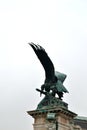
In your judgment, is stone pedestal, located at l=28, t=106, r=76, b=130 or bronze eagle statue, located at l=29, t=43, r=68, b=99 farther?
bronze eagle statue, located at l=29, t=43, r=68, b=99

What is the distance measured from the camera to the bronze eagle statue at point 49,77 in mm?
34250

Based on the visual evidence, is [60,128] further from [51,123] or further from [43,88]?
[43,88]

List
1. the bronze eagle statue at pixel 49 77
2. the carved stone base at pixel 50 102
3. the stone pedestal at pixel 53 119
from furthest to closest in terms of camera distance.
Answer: the bronze eagle statue at pixel 49 77, the carved stone base at pixel 50 102, the stone pedestal at pixel 53 119

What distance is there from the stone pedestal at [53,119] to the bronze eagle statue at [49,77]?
168cm

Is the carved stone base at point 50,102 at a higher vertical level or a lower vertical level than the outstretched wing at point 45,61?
lower

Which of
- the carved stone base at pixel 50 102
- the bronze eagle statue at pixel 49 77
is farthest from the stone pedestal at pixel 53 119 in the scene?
the bronze eagle statue at pixel 49 77

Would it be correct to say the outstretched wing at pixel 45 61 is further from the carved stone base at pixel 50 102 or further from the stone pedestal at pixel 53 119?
the stone pedestal at pixel 53 119

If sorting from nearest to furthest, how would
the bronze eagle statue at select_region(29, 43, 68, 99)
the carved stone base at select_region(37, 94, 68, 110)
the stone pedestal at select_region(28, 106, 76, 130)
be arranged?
the stone pedestal at select_region(28, 106, 76, 130) → the carved stone base at select_region(37, 94, 68, 110) → the bronze eagle statue at select_region(29, 43, 68, 99)

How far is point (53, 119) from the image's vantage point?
32375mm

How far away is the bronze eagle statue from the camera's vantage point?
34.2 metres

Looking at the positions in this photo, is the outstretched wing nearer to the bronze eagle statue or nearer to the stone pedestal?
the bronze eagle statue

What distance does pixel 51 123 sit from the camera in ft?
108

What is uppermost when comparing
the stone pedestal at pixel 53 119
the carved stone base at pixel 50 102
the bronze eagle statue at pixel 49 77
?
the bronze eagle statue at pixel 49 77

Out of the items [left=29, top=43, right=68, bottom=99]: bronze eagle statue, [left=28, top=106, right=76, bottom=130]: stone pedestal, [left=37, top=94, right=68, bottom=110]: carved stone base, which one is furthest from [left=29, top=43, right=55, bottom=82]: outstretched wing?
[left=28, top=106, right=76, bottom=130]: stone pedestal
